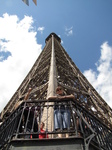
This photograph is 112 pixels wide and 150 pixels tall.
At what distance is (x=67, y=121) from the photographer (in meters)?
3.62

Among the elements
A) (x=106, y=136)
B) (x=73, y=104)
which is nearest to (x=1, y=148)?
(x=73, y=104)

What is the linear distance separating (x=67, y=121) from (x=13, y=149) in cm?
115

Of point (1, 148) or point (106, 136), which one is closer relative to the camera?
point (1, 148)

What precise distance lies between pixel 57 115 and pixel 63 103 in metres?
0.29

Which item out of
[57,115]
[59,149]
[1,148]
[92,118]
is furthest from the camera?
[92,118]

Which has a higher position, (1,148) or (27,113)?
(27,113)

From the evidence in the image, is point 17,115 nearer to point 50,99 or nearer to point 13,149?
point 50,99

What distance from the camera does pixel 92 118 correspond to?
4.19 metres

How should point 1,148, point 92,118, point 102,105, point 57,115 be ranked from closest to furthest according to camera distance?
point 1,148, point 57,115, point 92,118, point 102,105

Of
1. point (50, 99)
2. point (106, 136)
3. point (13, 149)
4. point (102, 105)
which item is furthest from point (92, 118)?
point (102, 105)

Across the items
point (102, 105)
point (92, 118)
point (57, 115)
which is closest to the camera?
point (57, 115)

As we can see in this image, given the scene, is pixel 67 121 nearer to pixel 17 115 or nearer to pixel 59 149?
pixel 59 149

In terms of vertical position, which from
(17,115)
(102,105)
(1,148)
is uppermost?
(102,105)

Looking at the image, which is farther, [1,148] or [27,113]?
[27,113]
